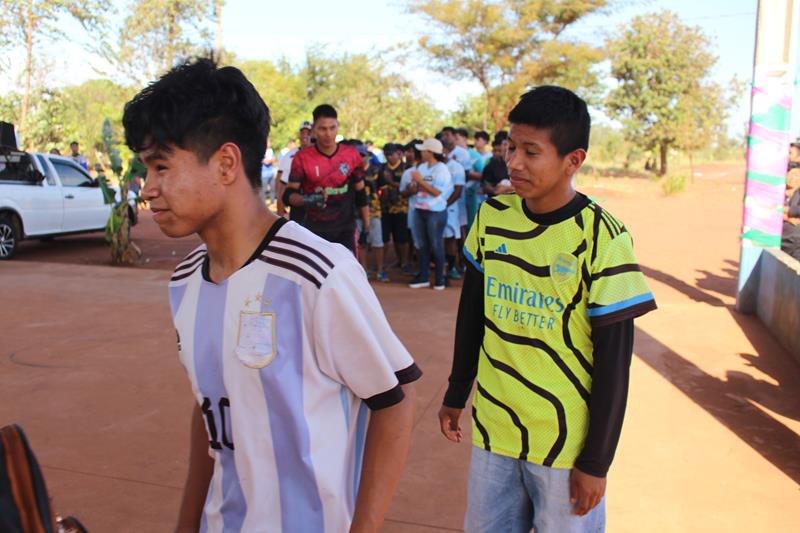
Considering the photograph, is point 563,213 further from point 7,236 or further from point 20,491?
point 7,236

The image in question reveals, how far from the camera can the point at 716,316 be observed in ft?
24.6

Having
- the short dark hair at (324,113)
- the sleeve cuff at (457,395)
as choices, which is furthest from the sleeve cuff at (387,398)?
the short dark hair at (324,113)

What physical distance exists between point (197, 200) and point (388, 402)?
0.55 metres

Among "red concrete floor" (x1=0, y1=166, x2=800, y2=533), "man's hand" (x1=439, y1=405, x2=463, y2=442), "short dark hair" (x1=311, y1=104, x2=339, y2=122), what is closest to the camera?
"man's hand" (x1=439, y1=405, x2=463, y2=442)

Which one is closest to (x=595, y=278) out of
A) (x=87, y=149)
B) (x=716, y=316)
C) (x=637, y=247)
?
(x=716, y=316)

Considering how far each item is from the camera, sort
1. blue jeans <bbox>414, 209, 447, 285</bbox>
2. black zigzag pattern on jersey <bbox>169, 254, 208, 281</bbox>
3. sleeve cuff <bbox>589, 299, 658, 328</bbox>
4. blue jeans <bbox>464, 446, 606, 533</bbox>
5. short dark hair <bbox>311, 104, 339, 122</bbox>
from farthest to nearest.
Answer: blue jeans <bbox>414, 209, 447, 285</bbox>
short dark hair <bbox>311, 104, 339, 122</bbox>
blue jeans <bbox>464, 446, 606, 533</bbox>
sleeve cuff <bbox>589, 299, 658, 328</bbox>
black zigzag pattern on jersey <bbox>169, 254, 208, 281</bbox>

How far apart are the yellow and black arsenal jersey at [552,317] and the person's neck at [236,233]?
2.94 ft

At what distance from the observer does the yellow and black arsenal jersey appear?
6.53 feet

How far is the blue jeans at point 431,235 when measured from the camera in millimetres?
8922

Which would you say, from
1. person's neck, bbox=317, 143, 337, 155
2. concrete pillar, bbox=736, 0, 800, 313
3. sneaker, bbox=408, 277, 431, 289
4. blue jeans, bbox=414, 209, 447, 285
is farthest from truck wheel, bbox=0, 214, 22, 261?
concrete pillar, bbox=736, 0, 800, 313

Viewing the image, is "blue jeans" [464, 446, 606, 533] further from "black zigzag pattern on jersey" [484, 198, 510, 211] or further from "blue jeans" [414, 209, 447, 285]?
"blue jeans" [414, 209, 447, 285]

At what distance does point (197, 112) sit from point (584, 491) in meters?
1.40

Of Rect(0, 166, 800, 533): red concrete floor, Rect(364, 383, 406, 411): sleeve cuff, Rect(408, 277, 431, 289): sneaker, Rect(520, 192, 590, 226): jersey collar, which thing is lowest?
Rect(408, 277, 431, 289): sneaker

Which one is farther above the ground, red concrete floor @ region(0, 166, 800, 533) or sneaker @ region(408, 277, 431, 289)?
red concrete floor @ region(0, 166, 800, 533)
